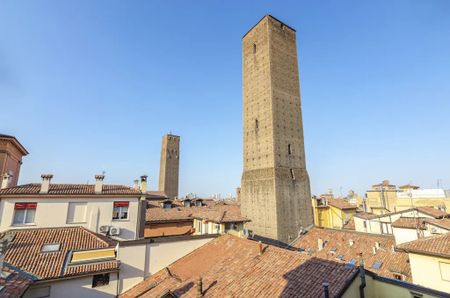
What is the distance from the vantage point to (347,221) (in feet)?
121

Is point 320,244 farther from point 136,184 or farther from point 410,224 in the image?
point 136,184

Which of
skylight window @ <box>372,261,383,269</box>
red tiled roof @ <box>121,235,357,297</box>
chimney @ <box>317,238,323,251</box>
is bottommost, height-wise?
skylight window @ <box>372,261,383,269</box>

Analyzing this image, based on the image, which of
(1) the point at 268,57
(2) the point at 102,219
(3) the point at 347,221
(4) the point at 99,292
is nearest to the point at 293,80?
(1) the point at 268,57

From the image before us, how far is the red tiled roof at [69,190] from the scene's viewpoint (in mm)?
16081

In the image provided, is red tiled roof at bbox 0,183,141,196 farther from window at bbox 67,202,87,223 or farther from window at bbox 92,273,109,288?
window at bbox 92,273,109,288

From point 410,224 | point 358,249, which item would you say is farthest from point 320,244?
point 410,224

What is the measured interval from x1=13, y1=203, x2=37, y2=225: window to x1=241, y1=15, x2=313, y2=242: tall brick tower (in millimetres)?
24218

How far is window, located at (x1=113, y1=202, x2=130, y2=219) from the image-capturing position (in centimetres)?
1871

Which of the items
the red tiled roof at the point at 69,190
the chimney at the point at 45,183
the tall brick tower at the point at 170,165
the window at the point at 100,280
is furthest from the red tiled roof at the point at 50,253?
the tall brick tower at the point at 170,165

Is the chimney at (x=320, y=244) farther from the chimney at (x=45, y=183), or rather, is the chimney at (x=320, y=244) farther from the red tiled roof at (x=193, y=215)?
the chimney at (x=45, y=183)

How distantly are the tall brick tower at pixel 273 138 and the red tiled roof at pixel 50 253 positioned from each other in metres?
21.3

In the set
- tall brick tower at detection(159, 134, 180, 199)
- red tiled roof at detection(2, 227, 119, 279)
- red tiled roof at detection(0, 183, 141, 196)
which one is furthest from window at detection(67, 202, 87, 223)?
tall brick tower at detection(159, 134, 180, 199)

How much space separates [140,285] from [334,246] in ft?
59.4

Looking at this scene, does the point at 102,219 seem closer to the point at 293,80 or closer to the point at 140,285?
the point at 140,285
